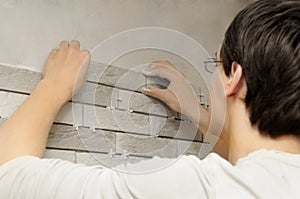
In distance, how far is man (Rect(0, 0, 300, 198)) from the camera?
0.76m

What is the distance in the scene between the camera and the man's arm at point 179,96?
1350 mm

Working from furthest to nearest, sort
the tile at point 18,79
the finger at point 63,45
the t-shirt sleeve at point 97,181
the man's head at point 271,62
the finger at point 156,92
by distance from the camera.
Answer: the finger at point 156,92
the finger at point 63,45
the tile at point 18,79
the man's head at point 271,62
the t-shirt sleeve at point 97,181

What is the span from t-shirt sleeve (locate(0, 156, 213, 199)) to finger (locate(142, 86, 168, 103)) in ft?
1.66

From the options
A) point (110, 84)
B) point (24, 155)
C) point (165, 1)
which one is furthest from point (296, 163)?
point (165, 1)

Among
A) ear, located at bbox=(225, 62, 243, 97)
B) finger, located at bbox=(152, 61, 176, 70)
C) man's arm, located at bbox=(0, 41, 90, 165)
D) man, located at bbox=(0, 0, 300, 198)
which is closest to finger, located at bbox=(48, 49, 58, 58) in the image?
man's arm, located at bbox=(0, 41, 90, 165)

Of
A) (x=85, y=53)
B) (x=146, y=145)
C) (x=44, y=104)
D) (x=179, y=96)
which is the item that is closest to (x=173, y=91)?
(x=179, y=96)

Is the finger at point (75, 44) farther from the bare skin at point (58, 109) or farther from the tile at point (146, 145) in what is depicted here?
the tile at point (146, 145)

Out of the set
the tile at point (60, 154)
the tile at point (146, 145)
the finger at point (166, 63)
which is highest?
the finger at point (166, 63)

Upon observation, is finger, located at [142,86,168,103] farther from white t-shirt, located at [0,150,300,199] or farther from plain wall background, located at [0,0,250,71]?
white t-shirt, located at [0,150,300,199]

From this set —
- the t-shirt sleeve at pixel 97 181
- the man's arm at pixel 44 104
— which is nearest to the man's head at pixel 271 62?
the t-shirt sleeve at pixel 97 181

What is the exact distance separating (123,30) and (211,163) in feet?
2.16

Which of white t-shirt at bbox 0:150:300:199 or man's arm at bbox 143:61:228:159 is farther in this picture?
man's arm at bbox 143:61:228:159

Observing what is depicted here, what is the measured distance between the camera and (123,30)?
4.42ft

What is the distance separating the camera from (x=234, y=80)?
36.0 inches
